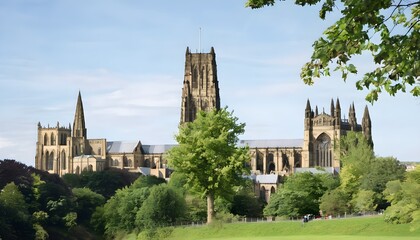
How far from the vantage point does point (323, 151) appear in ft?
516

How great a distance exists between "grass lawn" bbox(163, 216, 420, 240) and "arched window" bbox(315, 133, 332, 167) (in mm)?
92806

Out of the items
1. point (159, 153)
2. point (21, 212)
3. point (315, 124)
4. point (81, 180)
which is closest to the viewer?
point (21, 212)

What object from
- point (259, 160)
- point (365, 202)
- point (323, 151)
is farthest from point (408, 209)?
point (259, 160)

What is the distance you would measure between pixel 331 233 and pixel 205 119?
12.0 m

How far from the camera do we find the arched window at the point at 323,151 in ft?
511

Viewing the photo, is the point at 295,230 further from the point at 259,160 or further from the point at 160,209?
the point at 259,160

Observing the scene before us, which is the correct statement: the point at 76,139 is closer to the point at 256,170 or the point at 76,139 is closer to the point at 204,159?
the point at 256,170

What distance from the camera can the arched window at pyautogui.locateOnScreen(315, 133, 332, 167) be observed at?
156 meters

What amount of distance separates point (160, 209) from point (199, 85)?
115 metres

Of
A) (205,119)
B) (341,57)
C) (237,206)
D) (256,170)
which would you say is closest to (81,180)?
(256,170)

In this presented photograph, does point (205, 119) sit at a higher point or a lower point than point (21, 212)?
higher

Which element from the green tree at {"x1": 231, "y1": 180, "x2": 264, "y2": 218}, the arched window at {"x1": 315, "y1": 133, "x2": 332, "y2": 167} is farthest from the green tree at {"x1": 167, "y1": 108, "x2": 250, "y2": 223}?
the arched window at {"x1": 315, "y1": 133, "x2": 332, "y2": 167}

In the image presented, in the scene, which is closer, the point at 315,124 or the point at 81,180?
the point at 81,180

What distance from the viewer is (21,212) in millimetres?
74750
